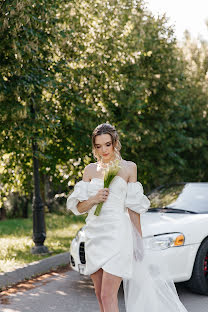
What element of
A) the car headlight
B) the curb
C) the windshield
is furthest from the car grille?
the windshield

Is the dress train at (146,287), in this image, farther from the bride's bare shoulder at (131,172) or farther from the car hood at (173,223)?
the car hood at (173,223)

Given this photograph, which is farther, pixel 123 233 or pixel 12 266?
pixel 12 266

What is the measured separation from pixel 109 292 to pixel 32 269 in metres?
4.27

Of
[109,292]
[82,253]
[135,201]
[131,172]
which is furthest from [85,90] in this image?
[109,292]

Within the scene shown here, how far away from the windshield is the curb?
211cm

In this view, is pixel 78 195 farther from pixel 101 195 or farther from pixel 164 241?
pixel 164 241

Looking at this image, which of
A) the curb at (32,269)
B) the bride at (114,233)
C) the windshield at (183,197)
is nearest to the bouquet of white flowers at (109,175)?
the bride at (114,233)

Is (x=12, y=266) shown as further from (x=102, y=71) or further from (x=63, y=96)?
(x=102, y=71)

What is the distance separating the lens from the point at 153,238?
225 inches

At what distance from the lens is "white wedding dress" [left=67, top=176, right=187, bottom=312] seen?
371 cm

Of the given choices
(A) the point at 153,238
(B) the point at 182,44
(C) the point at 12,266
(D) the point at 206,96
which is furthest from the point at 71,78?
(B) the point at 182,44

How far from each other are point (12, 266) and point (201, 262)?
3302 mm

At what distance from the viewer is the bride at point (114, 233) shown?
368cm

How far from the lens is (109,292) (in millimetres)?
3594
